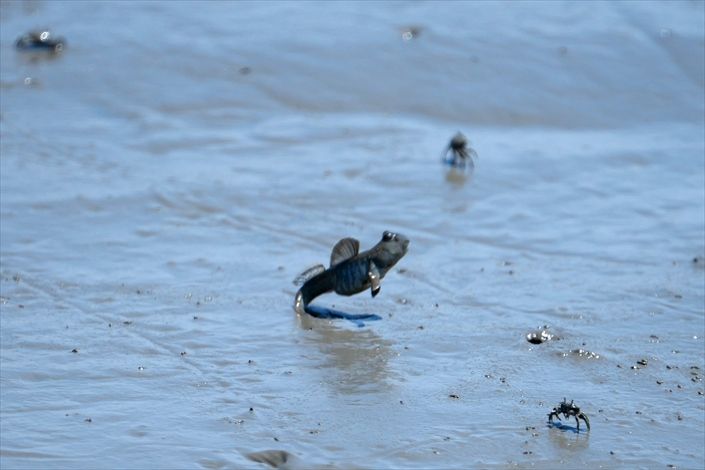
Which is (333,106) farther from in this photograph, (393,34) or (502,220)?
(502,220)

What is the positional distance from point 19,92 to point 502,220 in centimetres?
560

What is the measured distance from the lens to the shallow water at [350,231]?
657cm

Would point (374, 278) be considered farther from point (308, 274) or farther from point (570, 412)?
point (570, 412)

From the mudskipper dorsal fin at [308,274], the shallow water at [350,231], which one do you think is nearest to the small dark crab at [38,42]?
the shallow water at [350,231]

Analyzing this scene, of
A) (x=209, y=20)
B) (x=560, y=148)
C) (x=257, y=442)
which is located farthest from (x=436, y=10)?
(x=257, y=442)

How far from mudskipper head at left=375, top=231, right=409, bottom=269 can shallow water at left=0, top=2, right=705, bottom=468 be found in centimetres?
37

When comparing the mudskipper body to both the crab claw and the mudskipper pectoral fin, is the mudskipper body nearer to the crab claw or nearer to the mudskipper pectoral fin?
the mudskipper pectoral fin

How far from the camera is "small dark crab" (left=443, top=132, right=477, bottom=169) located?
11.5 metres

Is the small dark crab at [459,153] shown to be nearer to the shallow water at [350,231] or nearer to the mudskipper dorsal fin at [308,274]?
the shallow water at [350,231]

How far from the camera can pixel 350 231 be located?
10.0 metres

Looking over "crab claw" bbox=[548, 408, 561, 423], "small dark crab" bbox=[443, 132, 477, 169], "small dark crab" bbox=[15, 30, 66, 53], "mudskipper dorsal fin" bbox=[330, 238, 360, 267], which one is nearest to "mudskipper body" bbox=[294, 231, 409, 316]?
"mudskipper dorsal fin" bbox=[330, 238, 360, 267]

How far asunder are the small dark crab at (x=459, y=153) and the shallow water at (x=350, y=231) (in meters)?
0.16

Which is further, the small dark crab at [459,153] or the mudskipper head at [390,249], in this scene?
the small dark crab at [459,153]

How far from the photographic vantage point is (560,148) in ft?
40.1
